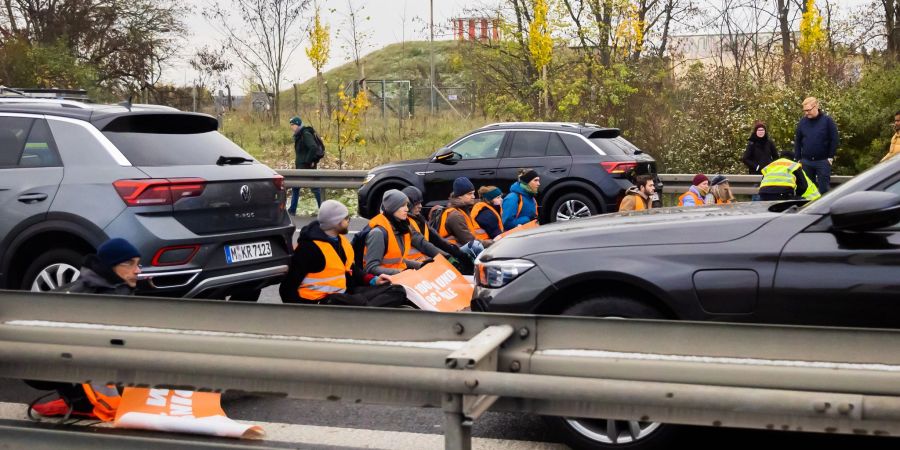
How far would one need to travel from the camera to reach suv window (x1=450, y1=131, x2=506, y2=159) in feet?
51.5

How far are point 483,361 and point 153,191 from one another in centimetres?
456

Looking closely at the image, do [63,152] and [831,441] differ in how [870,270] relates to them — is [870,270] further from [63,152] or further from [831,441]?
[63,152]

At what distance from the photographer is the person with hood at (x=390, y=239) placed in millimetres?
8898

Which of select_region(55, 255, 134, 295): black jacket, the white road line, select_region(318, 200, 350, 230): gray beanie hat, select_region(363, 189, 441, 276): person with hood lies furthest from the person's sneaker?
select_region(363, 189, 441, 276): person with hood

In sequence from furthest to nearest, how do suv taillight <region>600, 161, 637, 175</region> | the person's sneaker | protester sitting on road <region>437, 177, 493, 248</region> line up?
suv taillight <region>600, 161, 637, 175</region> → protester sitting on road <region>437, 177, 493, 248</region> → the person's sneaker

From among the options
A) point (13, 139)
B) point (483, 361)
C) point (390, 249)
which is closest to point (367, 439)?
point (483, 361)

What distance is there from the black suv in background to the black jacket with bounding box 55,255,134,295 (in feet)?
4.62

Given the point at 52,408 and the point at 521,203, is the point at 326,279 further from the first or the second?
the point at 521,203

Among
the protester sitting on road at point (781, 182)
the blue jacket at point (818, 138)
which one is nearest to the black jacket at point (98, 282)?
the protester sitting on road at point (781, 182)

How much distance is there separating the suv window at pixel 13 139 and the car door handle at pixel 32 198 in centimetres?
33

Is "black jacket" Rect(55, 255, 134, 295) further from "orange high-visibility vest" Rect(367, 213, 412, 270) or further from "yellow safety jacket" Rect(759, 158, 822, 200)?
"yellow safety jacket" Rect(759, 158, 822, 200)

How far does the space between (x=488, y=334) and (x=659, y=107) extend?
65.8 ft

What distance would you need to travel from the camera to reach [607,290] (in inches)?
208

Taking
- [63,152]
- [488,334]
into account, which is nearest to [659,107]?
[63,152]
